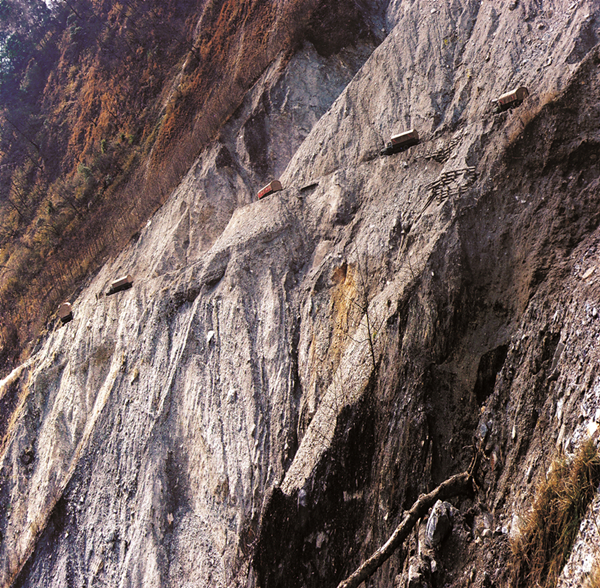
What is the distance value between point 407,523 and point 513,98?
863 centimetres

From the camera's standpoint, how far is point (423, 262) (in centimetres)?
891

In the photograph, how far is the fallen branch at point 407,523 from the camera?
250 inches

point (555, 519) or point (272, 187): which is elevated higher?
point (272, 187)

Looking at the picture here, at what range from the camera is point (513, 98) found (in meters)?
9.52

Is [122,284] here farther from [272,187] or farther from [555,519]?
[555,519]

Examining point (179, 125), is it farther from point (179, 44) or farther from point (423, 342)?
point (423, 342)

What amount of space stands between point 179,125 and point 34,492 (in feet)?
64.8

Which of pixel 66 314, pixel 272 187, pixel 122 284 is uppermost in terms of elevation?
pixel 272 187

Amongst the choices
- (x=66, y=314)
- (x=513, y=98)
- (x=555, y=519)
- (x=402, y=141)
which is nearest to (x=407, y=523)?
(x=555, y=519)

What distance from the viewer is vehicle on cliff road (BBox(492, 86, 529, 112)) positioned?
31.0ft

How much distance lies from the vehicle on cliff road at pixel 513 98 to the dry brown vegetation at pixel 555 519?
7.66 metres

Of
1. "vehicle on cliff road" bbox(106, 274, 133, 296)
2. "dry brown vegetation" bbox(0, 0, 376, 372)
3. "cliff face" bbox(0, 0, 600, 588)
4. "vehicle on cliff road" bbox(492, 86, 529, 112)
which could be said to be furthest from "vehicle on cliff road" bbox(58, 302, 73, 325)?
"vehicle on cliff road" bbox(492, 86, 529, 112)

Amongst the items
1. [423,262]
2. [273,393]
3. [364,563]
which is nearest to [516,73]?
[423,262]

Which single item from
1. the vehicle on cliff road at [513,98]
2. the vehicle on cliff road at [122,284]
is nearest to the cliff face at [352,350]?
the vehicle on cliff road at [513,98]
